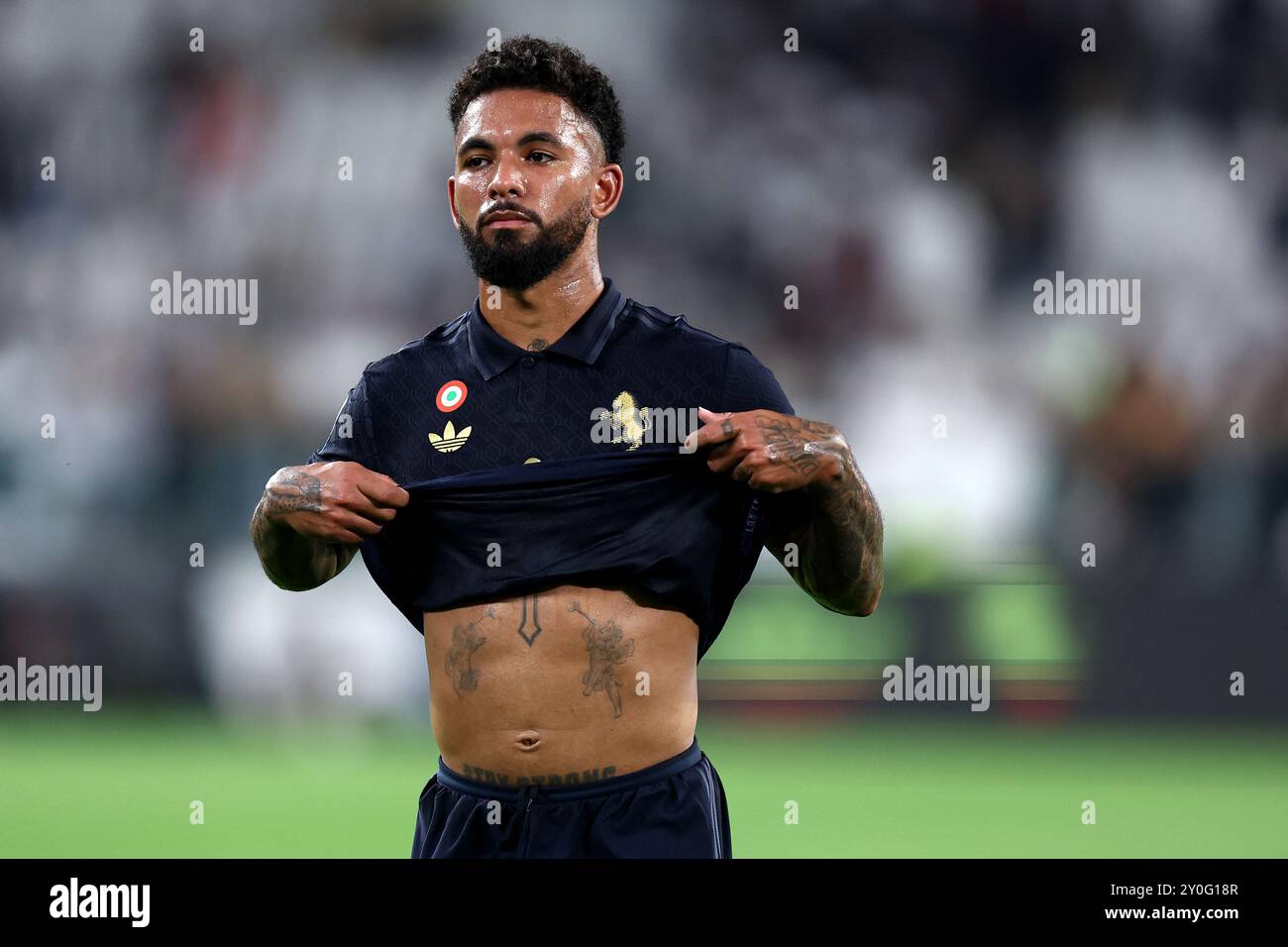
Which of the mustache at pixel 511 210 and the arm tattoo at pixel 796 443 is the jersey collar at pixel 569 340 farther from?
the arm tattoo at pixel 796 443

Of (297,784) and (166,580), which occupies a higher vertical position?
(166,580)

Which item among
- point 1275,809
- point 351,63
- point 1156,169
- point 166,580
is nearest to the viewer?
point 1275,809

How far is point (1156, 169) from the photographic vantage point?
28.4ft

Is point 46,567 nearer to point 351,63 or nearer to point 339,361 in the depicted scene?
point 339,361

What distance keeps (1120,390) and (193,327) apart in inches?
207

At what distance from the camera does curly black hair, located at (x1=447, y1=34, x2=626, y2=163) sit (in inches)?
114

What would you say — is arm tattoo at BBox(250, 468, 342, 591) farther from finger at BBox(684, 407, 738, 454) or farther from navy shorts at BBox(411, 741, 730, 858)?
finger at BBox(684, 407, 738, 454)

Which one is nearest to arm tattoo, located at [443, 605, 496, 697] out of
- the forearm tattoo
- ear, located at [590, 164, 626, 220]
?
the forearm tattoo

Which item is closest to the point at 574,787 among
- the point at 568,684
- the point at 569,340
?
the point at 568,684

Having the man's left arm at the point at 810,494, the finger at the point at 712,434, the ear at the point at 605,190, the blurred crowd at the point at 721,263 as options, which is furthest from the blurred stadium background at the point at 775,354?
the finger at the point at 712,434

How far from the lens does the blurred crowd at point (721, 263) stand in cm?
790

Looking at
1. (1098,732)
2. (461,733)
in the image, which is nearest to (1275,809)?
(1098,732)

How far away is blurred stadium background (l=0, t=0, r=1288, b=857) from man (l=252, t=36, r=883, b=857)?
12.2 feet

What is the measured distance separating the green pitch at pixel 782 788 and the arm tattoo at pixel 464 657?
3047 mm
